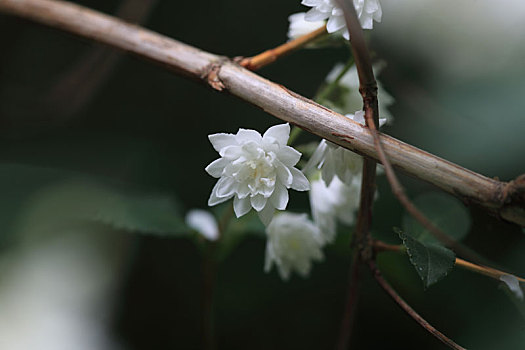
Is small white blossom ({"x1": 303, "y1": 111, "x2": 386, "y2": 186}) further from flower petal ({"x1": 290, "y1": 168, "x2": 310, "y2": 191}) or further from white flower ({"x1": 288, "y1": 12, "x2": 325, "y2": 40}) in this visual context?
white flower ({"x1": 288, "y1": 12, "x2": 325, "y2": 40})

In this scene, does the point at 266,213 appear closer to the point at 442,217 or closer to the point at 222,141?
the point at 222,141

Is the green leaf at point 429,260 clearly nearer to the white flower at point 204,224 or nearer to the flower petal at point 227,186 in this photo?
the flower petal at point 227,186

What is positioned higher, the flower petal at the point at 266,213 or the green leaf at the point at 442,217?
the green leaf at the point at 442,217

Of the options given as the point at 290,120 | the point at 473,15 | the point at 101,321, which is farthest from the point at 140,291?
the point at 473,15

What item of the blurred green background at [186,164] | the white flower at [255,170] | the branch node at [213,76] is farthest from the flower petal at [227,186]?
the blurred green background at [186,164]

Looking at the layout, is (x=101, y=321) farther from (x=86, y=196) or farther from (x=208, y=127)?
(x=208, y=127)

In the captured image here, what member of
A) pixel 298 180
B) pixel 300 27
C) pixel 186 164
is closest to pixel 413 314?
pixel 298 180
